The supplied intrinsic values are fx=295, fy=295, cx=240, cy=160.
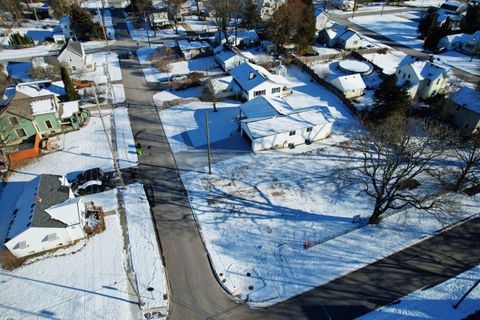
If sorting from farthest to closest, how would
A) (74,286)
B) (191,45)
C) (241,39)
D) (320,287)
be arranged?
(241,39), (191,45), (74,286), (320,287)

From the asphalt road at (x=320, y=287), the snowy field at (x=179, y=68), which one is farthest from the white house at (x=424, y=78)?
the snowy field at (x=179, y=68)

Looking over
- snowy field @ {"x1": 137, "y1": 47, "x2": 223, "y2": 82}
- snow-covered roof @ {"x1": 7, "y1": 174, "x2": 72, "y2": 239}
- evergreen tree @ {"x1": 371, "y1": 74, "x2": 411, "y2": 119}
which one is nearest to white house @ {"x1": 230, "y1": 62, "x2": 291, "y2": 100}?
snowy field @ {"x1": 137, "y1": 47, "x2": 223, "y2": 82}

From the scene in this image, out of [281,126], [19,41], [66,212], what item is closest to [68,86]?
[66,212]

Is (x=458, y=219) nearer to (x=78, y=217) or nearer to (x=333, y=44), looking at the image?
(x=78, y=217)

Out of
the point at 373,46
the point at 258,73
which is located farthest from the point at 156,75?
the point at 373,46

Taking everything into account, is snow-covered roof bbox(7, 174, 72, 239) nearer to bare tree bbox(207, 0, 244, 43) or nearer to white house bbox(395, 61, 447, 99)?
white house bbox(395, 61, 447, 99)

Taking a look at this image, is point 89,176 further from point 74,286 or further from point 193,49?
point 193,49
